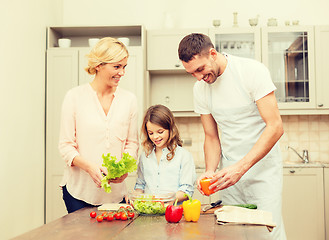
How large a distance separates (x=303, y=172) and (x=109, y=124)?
2.32 meters

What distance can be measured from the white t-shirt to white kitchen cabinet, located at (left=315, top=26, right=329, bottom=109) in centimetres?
211

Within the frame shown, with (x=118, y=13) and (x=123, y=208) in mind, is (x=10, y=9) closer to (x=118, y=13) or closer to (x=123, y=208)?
(x=118, y=13)

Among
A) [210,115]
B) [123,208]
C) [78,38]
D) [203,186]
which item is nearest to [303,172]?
[210,115]

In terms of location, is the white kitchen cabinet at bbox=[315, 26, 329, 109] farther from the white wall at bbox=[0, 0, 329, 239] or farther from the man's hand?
the man's hand

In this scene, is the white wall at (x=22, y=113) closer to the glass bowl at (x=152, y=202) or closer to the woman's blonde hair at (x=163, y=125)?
the woman's blonde hair at (x=163, y=125)

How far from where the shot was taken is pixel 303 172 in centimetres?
374

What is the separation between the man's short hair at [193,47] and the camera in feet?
6.22

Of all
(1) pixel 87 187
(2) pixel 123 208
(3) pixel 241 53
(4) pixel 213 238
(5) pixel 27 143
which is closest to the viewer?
(4) pixel 213 238

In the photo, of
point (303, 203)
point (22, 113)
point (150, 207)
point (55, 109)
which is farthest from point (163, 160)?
point (303, 203)

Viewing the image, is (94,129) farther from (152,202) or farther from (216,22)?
(216,22)

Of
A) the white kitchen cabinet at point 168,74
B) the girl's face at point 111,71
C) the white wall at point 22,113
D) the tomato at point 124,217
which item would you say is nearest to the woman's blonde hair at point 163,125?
the girl's face at point 111,71

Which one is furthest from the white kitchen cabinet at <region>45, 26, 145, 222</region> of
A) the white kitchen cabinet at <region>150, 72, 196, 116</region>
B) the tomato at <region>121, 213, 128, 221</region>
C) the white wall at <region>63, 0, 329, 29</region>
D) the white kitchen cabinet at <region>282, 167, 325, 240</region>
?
the tomato at <region>121, 213, 128, 221</region>

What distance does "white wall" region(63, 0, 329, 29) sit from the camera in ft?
14.0

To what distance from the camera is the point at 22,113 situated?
336 centimetres
